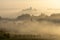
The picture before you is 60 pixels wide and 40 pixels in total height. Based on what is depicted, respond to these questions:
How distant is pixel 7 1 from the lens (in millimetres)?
1469

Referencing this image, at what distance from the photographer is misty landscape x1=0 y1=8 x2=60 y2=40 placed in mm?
1385

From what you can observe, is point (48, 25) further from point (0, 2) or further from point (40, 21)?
point (0, 2)

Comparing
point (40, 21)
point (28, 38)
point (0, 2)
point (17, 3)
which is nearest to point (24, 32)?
point (28, 38)

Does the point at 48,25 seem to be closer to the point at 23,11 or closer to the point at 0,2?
the point at 23,11

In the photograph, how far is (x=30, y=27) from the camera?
141 centimetres

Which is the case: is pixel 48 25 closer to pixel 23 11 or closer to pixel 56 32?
pixel 56 32

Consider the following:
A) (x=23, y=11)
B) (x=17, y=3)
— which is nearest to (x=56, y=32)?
(x=23, y=11)

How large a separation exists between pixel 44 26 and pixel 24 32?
0.22 meters

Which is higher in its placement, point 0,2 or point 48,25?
point 0,2

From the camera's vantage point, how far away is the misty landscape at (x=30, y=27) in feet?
4.54

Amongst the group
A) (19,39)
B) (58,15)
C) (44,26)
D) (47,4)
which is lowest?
(19,39)

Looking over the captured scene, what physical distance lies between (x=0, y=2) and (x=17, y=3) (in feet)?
0.64

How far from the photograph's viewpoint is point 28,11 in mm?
1436

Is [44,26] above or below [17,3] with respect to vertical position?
below
